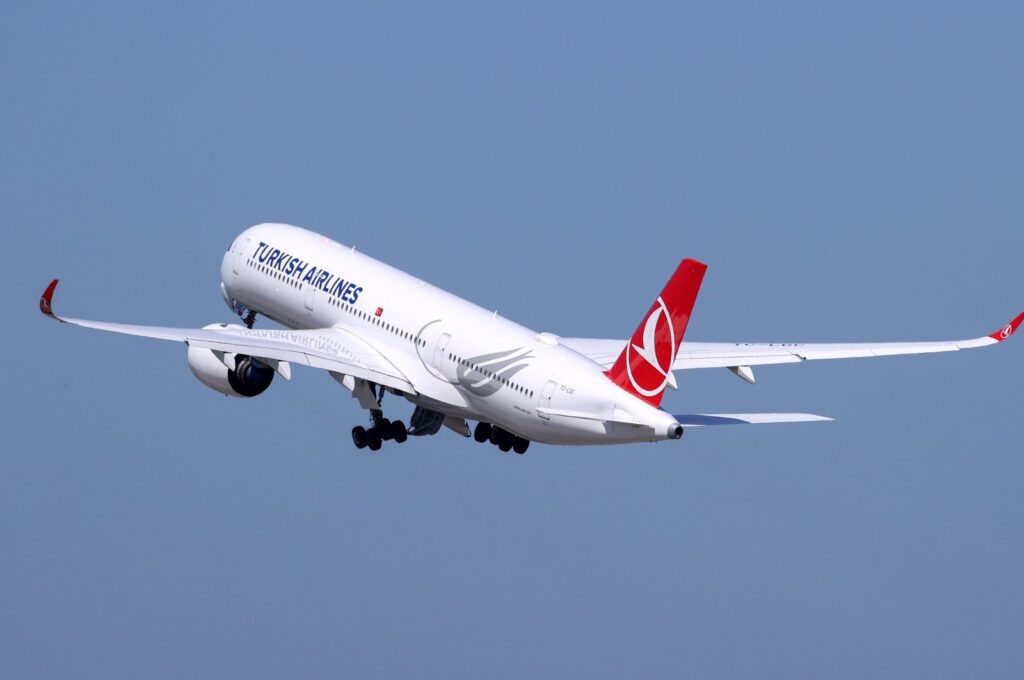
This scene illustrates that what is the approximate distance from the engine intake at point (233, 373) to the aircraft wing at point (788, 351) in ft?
33.9

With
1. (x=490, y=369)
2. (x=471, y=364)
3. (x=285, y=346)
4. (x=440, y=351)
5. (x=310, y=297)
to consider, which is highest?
(x=310, y=297)

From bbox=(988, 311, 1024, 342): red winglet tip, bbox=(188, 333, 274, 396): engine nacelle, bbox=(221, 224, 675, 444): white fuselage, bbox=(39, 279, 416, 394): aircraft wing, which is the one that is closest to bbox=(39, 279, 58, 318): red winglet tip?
bbox=(39, 279, 416, 394): aircraft wing

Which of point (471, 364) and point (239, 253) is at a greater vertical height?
point (239, 253)

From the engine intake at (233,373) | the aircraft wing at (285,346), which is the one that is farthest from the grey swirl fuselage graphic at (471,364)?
the engine intake at (233,373)

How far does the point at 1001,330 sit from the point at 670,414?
11.6m

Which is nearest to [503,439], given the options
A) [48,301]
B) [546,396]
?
[546,396]

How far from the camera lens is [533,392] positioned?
68938mm

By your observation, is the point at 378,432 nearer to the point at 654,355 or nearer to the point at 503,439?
the point at 503,439

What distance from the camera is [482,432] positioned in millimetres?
78062

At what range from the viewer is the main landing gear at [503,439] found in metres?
77.6

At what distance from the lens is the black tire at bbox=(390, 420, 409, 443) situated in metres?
76.4

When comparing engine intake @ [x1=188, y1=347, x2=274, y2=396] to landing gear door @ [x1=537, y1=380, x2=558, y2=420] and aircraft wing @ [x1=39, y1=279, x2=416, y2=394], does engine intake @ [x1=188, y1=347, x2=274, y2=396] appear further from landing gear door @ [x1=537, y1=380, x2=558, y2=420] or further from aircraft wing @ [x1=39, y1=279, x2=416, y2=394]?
landing gear door @ [x1=537, y1=380, x2=558, y2=420]

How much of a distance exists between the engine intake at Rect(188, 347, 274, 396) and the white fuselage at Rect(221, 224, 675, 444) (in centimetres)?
340

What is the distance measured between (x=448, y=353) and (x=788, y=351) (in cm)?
1053
